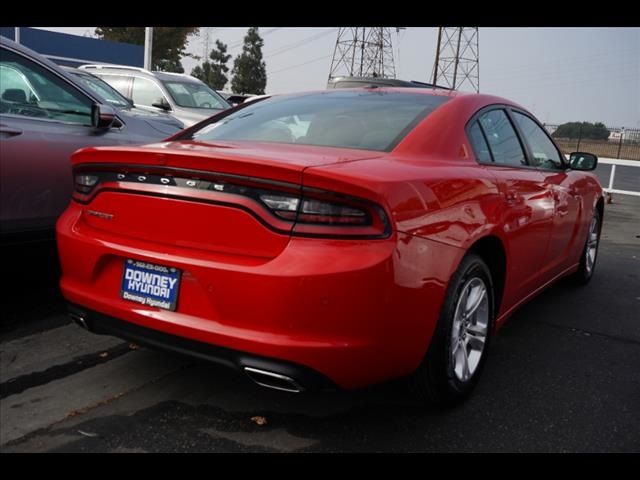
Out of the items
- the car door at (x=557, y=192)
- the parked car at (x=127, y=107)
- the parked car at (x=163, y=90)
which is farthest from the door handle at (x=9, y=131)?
the parked car at (x=163, y=90)

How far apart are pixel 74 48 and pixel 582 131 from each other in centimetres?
2698

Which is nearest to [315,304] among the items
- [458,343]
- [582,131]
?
[458,343]

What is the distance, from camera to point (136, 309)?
2430 mm

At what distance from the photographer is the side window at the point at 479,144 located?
10.3 feet

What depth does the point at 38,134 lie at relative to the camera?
3.65 metres

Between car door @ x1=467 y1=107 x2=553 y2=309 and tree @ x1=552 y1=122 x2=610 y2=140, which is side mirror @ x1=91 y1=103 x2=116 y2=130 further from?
tree @ x1=552 y1=122 x2=610 y2=140

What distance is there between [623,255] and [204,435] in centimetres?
615

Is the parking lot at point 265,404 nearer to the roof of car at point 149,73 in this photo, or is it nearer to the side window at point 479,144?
the side window at point 479,144

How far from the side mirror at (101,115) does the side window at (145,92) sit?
6.85 m

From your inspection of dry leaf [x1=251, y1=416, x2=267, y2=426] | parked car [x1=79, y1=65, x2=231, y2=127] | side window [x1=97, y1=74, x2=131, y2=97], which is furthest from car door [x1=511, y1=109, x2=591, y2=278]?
side window [x1=97, y1=74, x2=131, y2=97]

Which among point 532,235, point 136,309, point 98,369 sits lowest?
point 98,369

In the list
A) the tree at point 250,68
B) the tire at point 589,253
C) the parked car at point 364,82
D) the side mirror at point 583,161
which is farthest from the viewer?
the tree at point 250,68
